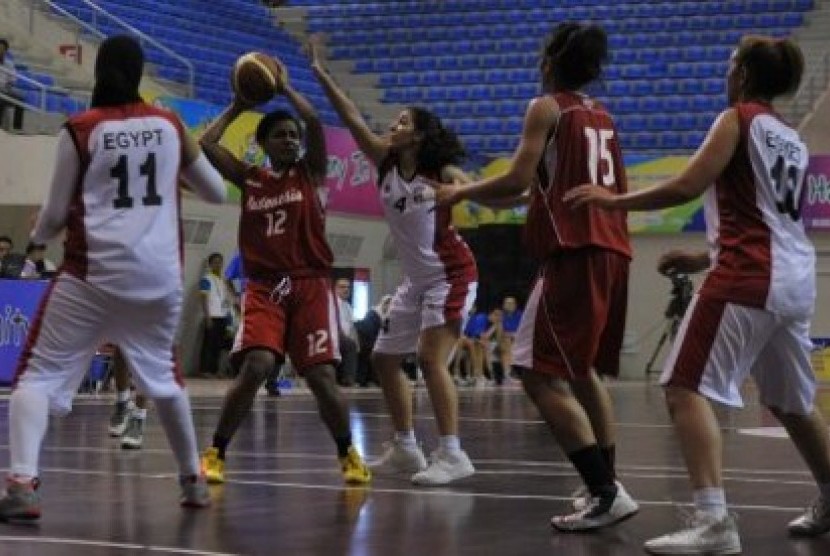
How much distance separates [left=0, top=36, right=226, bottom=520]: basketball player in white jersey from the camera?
6.13 m

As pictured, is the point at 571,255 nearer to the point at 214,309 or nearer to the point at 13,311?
the point at 13,311

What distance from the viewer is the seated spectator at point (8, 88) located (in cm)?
1942

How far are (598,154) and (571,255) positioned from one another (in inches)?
16.7

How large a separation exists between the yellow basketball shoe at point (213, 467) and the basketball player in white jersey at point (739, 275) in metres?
2.68

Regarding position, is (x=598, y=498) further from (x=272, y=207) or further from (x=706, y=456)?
(x=272, y=207)

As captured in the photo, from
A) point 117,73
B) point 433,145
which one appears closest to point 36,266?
point 433,145

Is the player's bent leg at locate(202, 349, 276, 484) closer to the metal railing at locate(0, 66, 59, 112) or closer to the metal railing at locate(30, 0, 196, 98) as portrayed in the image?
the metal railing at locate(0, 66, 59, 112)

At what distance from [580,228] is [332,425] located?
2.17 meters

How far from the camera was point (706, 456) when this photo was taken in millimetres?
5449

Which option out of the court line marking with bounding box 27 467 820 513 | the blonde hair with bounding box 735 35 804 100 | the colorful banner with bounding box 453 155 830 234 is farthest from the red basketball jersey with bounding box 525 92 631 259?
the colorful banner with bounding box 453 155 830 234

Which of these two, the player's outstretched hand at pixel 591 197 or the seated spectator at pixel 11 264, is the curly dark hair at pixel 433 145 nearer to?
the player's outstretched hand at pixel 591 197

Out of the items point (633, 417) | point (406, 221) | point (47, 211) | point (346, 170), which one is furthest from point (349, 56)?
point (47, 211)

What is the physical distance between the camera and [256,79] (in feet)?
25.0

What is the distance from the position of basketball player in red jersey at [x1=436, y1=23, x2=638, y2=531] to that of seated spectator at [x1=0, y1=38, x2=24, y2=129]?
1415 cm
